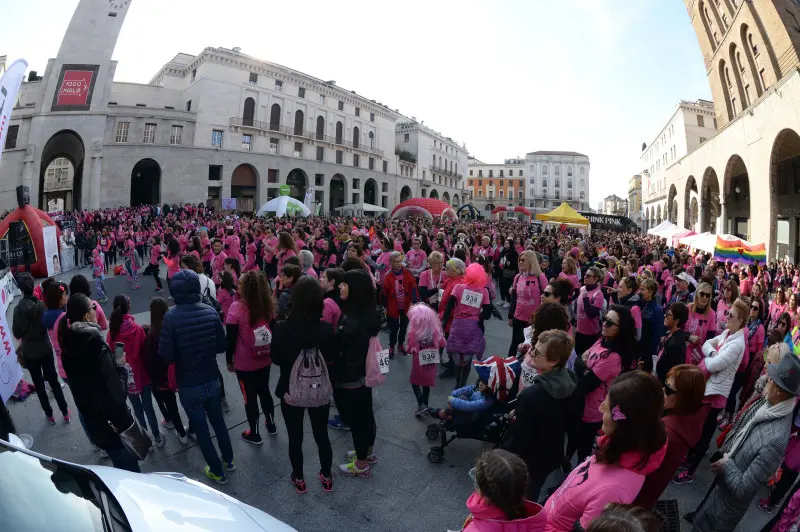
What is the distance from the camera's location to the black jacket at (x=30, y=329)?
4.47 metres

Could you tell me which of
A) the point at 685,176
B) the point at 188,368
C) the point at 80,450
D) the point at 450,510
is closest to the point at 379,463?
the point at 450,510

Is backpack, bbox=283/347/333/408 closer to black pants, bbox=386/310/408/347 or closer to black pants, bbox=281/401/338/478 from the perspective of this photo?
black pants, bbox=281/401/338/478

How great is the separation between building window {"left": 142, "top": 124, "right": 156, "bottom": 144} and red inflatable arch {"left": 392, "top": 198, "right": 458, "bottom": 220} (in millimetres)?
21492

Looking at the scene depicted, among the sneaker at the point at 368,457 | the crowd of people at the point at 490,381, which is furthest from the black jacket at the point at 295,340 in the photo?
the sneaker at the point at 368,457

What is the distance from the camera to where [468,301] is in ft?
16.4

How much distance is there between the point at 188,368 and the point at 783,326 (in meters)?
6.59

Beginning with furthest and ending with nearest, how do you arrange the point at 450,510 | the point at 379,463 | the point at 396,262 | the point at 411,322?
the point at 396,262
the point at 411,322
the point at 379,463
the point at 450,510

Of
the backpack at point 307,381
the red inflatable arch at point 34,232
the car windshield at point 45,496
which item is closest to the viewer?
the car windshield at point 45,496

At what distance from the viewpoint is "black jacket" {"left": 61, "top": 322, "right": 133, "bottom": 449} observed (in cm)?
308

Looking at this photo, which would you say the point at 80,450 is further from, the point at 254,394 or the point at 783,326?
the point at 783,326

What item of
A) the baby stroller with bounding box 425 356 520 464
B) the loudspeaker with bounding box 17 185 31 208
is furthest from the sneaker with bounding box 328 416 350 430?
the loudspeaker with bounding box 17 185 31 208

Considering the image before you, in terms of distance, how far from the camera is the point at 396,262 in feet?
21.1

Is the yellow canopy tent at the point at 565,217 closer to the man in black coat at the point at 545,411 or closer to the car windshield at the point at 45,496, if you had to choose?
the man in black coat at the point at 545,411

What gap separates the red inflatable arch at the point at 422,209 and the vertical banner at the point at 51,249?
2569cm
